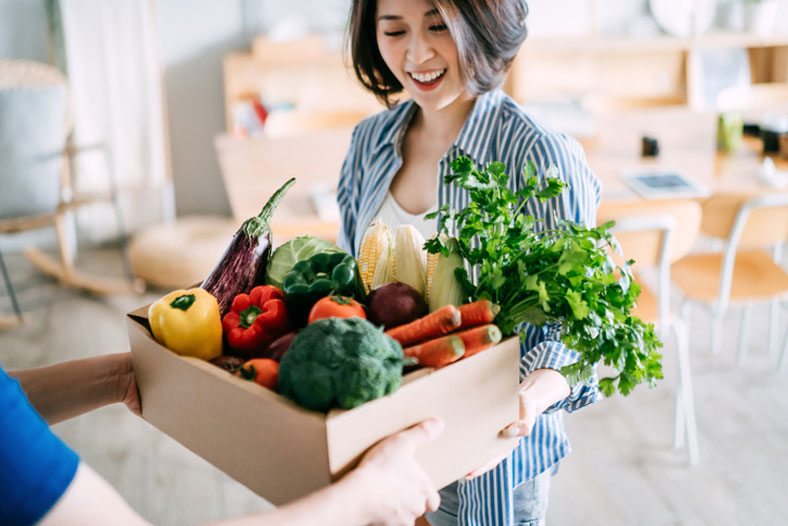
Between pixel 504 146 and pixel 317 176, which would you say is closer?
Answer: pixel 504 146

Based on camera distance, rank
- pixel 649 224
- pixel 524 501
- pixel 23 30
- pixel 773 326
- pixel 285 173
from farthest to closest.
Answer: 1. pixel 23 30
2. pixel 773 326
3. pixel 285 173
4. pixel 649 224
5. pixel 524 501

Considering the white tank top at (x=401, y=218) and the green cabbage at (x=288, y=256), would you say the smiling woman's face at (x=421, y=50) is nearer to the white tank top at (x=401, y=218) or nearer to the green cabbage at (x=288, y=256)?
the white tank top at (x=401, y=218)

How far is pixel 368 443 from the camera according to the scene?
0.82 m

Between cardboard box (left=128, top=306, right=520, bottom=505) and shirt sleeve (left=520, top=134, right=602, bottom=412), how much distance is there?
0.19 meters

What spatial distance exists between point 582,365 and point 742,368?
247cm

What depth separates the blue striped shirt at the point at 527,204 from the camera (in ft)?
3.95

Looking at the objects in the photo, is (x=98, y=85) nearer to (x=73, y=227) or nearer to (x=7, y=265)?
(x=73, y=227)

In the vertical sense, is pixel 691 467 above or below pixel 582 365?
below

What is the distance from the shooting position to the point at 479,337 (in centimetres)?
87

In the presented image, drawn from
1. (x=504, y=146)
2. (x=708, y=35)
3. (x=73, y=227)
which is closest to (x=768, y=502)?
(x=504, y=146)

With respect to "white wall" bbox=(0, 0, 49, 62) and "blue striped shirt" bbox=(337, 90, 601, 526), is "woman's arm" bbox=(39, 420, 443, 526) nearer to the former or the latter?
"blue striped shirt" bbox=(337, 90, 601, 526)

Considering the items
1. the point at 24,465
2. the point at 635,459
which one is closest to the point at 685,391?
the point at 635,459

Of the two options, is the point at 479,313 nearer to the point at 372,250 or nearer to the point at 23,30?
the point at 372,250

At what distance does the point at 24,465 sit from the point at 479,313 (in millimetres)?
505
